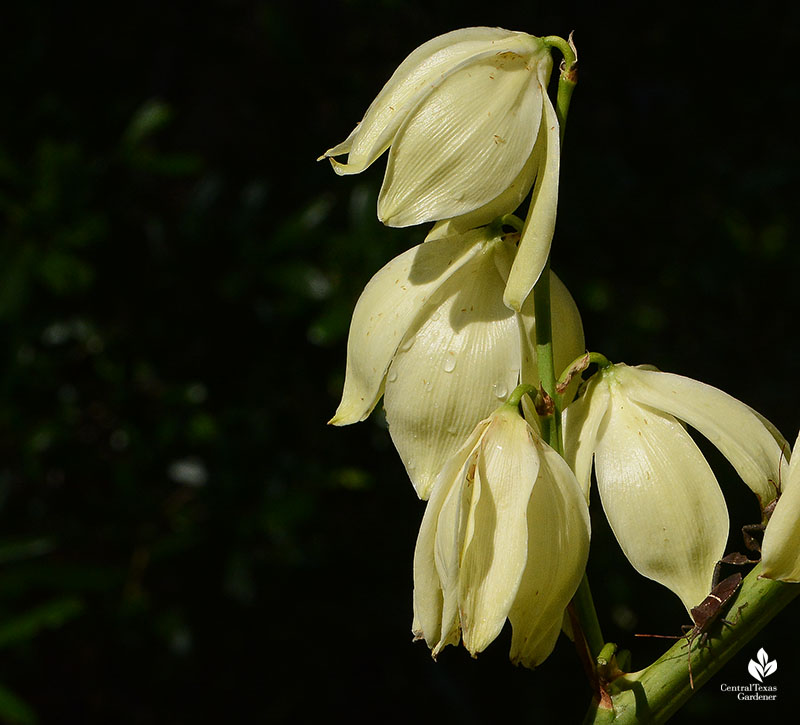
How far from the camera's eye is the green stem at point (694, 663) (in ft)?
1.68

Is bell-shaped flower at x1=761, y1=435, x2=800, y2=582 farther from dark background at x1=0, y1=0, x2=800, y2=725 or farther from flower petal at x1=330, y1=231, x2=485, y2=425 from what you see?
dark background at x1=0, y1=0, x2=800, y2=725

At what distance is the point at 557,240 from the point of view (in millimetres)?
1784

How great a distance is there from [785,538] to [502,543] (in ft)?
0.47

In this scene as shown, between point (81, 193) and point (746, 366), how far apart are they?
164cm

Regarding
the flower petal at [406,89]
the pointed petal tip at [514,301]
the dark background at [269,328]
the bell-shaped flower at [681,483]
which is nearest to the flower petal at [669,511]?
the bell-shaped flower at [681,483]

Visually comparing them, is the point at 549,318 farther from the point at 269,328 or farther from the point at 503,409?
the point at 269,328

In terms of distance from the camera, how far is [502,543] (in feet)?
1.60

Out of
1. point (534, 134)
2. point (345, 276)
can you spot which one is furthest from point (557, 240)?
point (534, 134)

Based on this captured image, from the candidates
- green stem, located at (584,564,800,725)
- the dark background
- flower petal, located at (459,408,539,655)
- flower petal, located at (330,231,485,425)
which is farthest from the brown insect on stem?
the dark background

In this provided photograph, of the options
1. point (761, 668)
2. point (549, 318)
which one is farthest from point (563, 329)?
point (761, 668)

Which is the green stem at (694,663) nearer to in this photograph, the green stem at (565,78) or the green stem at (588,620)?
the green stem at (588,620)

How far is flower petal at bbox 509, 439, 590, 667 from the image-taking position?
495 millimetres

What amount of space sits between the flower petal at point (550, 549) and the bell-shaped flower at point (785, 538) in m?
0.09

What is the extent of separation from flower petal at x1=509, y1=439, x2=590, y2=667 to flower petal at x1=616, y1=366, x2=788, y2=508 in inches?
3.1
